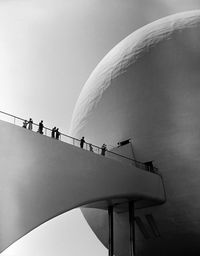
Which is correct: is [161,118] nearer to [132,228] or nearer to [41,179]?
[132,228]

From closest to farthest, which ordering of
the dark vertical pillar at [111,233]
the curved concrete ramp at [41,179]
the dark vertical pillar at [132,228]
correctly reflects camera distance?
the curved concrete ramp at [41,179], the dark vertical pillar at [132,228], the dark vertical pillar at [111,233]

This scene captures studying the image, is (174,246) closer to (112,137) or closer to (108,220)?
(108,220)

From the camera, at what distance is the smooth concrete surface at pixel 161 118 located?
18891 mm

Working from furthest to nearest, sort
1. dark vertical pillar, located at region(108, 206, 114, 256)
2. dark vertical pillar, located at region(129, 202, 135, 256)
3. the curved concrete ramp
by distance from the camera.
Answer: dark vertical pillar, located at region(108, 206, 114, 256) < dark vertical pillar, located at region(129, 202, 135, 256) < the curved concrete ramp

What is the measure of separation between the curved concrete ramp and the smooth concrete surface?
13.3 ft

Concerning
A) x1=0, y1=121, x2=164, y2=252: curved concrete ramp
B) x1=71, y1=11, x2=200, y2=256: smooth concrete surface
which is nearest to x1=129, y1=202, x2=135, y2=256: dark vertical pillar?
x1=71, y1=11, x2=200, y2=256: smooth concrete surface

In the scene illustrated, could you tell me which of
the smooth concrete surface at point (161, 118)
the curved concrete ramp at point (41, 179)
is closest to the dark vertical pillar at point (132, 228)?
the smooth concrete surface at point (161, 118)

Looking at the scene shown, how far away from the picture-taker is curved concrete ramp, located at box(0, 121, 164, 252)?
11.6m

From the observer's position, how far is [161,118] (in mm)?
19891

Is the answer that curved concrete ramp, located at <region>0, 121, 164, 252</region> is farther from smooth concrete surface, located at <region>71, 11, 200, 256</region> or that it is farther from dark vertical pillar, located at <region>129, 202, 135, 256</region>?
smooth concrete surface, located at <region>71, 11, 200, 256</region>

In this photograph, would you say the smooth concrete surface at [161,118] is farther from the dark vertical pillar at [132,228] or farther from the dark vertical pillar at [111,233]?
the dark vertical pillar at [132,228]

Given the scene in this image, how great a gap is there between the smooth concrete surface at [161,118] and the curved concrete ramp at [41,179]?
13.3 feet

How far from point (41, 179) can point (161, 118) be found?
9.27 meters

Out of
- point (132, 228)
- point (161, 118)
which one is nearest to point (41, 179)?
point (132, 228)
